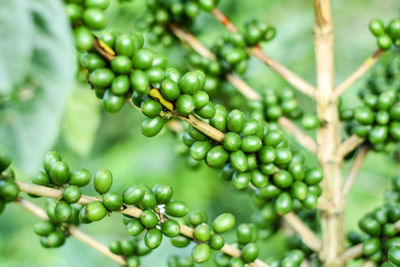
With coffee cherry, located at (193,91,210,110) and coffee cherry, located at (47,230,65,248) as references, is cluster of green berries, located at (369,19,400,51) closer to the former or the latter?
coffee cherry, located at (193,91,210,110)

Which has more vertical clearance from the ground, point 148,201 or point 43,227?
point 148,201

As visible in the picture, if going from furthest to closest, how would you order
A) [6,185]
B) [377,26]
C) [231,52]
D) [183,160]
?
1. [183,160]
2. [231,52]
3. [377,26]
4. [6,185]

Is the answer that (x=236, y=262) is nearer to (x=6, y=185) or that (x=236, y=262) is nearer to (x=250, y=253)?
(x=250, y=253)

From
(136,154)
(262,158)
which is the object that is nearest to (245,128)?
(262,158)

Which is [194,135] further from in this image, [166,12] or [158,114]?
[166,12]

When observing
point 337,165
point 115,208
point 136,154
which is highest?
point 337,165

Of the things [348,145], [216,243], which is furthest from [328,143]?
[216,243]

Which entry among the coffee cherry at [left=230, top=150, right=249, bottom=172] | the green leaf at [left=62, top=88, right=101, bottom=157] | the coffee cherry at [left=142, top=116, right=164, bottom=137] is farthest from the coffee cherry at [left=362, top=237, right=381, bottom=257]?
the green leaf at [left=62, top=88, right=101, bottom=157]
